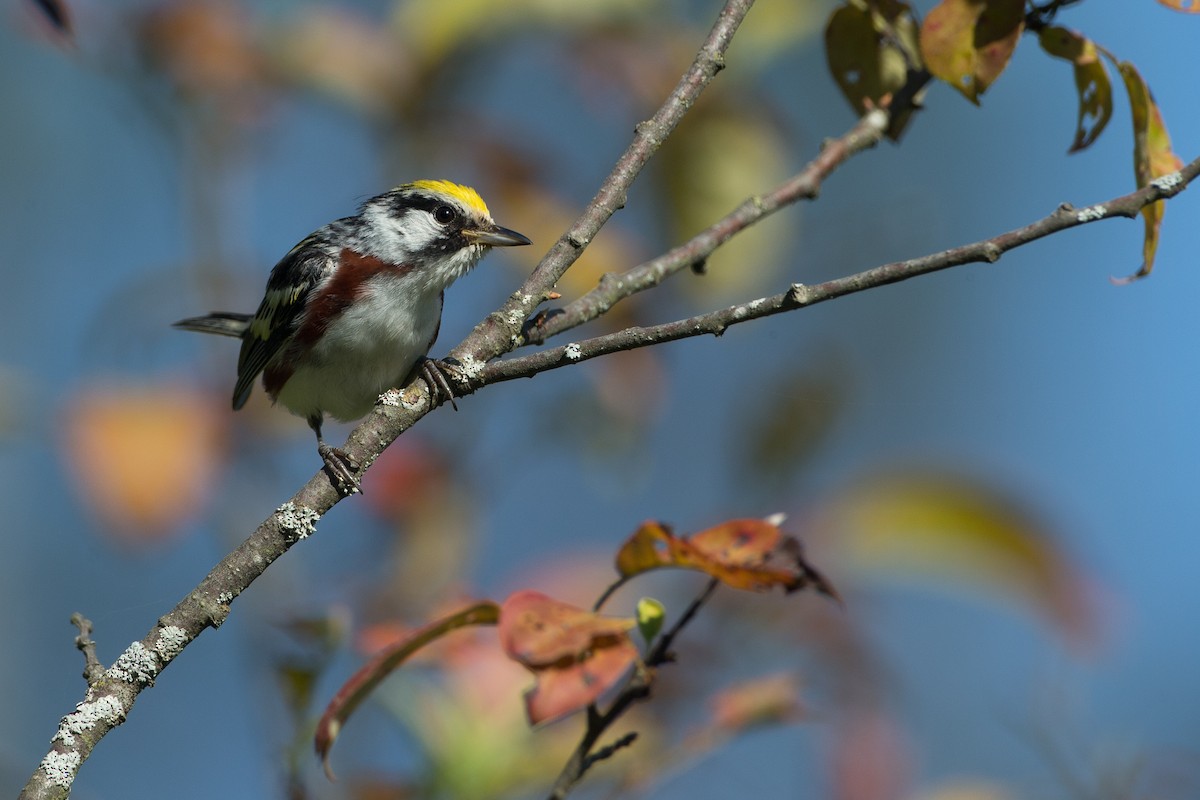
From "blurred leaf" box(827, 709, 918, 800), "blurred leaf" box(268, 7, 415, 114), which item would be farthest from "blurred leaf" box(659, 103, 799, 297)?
"blurred leaf" box(827, 709, 918, 800)

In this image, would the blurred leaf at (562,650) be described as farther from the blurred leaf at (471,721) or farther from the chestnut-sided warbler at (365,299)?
the chestnut-sided warbler at (365,299)

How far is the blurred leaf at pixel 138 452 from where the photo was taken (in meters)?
3.22

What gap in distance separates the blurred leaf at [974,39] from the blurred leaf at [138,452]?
235cm

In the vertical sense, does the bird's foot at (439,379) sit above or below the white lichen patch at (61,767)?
above

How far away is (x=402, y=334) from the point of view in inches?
148

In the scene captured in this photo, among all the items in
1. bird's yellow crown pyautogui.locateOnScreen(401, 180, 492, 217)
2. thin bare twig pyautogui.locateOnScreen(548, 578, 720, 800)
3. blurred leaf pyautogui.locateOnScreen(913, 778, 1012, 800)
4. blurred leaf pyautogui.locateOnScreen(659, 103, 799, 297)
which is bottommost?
blurred leaf pyautogui.locateOnScreen(913, 778, 1012, 800)

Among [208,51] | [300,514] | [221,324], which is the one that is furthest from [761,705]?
[221,324]

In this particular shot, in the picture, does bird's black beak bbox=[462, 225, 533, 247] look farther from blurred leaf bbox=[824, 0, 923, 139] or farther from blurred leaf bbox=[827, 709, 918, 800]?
blurred leaf bbox=[827, 709, 918, 800]

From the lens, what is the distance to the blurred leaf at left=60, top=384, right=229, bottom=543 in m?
3.22

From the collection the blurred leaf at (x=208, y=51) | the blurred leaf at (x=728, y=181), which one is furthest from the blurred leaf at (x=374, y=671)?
the blurred leaf at (x=208, y=51)

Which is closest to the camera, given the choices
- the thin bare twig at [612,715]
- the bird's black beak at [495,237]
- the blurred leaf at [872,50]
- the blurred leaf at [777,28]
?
the thin bare twig at [612,715]

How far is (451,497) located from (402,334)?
1.95 feet

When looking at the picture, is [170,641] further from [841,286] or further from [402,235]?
[402,235]

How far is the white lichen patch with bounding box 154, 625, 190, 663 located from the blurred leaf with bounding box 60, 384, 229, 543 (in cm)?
165
